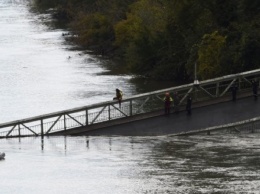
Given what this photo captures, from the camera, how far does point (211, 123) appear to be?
33469 mm

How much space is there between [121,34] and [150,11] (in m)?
9.25

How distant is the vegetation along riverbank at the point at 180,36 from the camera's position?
58250 mm

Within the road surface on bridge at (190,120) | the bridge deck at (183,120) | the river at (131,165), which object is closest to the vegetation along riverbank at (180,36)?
the bridge deck at (183,120)

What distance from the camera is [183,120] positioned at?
34.0 meters

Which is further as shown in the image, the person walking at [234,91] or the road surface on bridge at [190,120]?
the person walking at [234,91]

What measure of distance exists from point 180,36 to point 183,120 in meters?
35.4

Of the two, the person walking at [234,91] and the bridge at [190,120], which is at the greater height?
the person walking at [234,91]

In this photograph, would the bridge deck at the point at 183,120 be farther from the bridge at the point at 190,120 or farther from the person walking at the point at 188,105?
the person walking at the point at 188,105

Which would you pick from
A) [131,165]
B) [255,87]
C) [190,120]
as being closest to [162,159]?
[131,165]

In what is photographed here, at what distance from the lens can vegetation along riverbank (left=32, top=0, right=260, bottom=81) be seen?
191 ft

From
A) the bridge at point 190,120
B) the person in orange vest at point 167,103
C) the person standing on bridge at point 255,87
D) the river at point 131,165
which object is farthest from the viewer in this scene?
the person standing on bridge at point 255,87

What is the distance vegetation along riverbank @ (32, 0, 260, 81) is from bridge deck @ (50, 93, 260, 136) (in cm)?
2082

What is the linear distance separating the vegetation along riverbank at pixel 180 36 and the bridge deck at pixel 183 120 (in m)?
20.8

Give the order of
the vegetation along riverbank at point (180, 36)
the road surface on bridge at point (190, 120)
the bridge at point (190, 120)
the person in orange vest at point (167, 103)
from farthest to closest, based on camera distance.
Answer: the vegetation along riverbank at point (180, 36) < the person in orange vest at point (167, 103) < the road surface on bridge at point (190, 120) < the bridge at point (190, 120)
